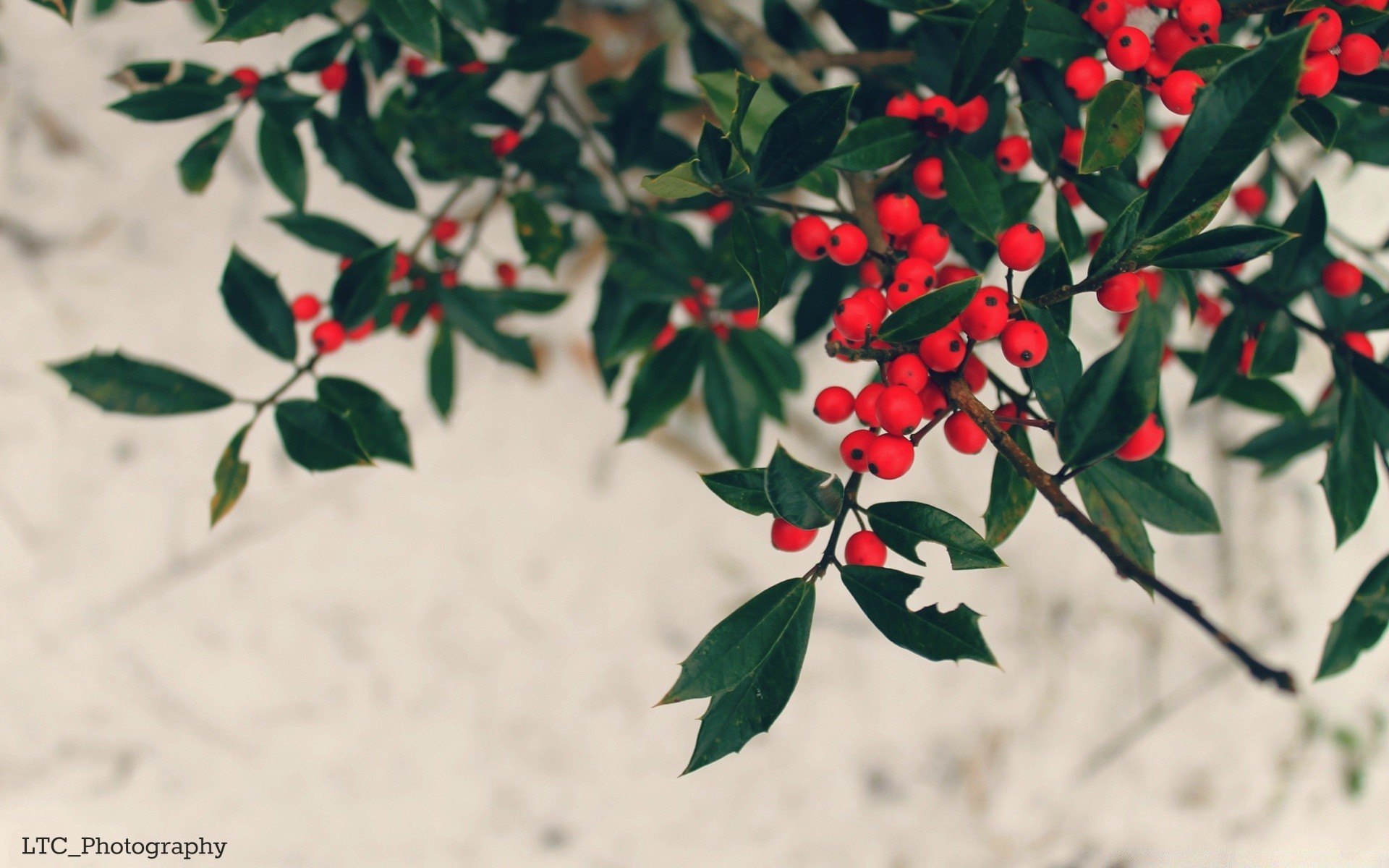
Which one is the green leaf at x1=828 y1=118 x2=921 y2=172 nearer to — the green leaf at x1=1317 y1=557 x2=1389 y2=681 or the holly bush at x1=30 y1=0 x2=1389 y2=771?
the holly bush at x1=30 y1=0 x2=1389 y2=771

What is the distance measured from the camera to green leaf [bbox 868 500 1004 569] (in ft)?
1.65

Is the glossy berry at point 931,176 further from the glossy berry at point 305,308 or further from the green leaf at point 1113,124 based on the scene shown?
the glossy berry at point 305,308

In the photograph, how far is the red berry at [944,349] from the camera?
492 millimetres

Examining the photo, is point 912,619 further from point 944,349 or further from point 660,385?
point 660,385

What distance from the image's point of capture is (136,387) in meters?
0.73

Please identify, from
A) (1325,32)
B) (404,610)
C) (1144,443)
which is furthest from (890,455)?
(404,610)

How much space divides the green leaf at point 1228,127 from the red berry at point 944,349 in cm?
12

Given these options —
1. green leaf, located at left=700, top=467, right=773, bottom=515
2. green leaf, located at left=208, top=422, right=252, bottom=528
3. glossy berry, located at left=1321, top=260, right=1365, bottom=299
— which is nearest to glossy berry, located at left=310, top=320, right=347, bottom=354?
green leaf, located at left=208, top=422, right=252, bottom=528

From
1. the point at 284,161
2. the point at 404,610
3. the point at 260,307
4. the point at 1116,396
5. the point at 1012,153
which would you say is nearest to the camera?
the point at 1116,396

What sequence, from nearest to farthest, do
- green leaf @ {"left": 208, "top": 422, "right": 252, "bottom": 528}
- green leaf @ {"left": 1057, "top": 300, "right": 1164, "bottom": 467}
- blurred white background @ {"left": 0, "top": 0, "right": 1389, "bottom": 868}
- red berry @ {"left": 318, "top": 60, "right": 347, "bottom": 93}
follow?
green leaf @ {"left": 1057, "top": 300, "right": 1164, "bottom": 467} < green leaf @ {"left": 208, "top": 422, "right": 252, "bottom": 528} < red berry @ {"left": 318, "top": 60, "right": 347, "bottom": 93} < blurred white background @ {"left": 0, "top": 0, "right": 1389, "bottom": 868}

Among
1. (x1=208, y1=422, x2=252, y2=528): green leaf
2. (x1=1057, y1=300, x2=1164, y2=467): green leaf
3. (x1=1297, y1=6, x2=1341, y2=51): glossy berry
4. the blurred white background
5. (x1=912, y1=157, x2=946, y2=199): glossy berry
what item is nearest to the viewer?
(x1=1057, y1=300, x2=1164, y2=467): green leaf

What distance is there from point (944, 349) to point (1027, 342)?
47 millimetres

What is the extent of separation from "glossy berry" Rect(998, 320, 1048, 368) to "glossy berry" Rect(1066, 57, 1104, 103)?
0.80 ft

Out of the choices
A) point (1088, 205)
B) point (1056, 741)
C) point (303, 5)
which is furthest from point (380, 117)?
point (1056, 741)
